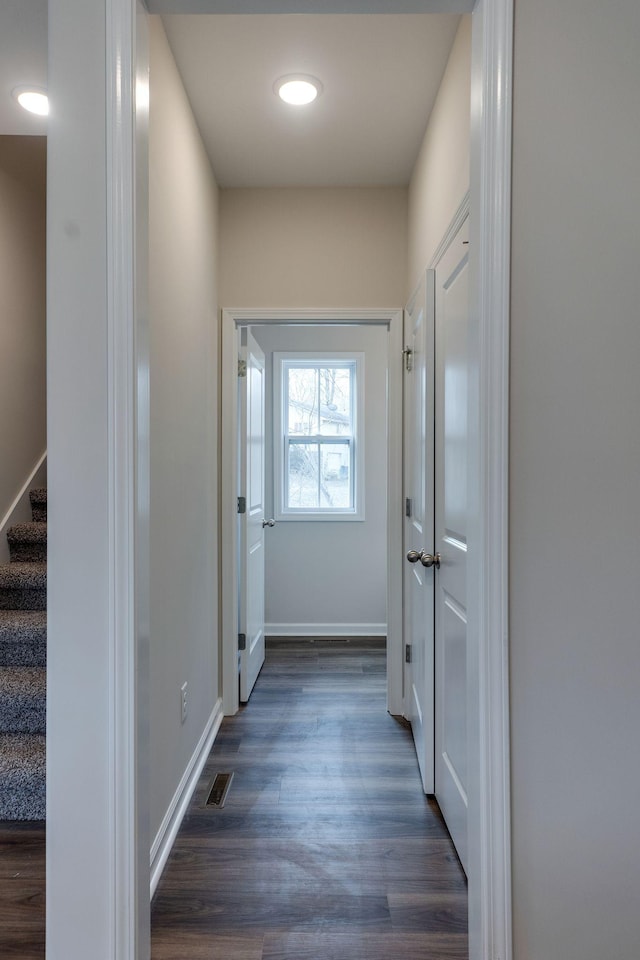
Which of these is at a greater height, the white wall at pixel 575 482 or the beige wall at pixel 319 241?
the beige wall at pixel 319 241

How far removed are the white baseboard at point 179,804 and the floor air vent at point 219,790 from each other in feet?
0.23

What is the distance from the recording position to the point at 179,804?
6.49 feet

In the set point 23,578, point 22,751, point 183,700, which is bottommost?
point 22,751

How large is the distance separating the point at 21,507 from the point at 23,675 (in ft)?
3.49

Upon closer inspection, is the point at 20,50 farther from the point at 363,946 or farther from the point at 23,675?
the point at 363,946

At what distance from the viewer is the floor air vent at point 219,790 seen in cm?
210

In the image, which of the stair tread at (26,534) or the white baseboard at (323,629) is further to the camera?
the white baseboard at (323,629)

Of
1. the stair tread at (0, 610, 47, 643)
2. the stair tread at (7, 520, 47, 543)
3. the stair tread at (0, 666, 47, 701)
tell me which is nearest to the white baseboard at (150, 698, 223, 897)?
the stair tread at (0, 666, 47, 701)

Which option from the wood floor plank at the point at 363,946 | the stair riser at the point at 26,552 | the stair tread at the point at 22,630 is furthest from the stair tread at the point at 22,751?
the wood floor plank at the point at 363,946

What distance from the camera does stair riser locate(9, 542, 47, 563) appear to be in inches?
110

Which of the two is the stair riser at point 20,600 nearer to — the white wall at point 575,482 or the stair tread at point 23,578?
the stair tread at point 23,578

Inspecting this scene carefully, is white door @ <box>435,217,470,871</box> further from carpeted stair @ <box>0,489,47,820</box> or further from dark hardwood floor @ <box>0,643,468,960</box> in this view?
carpeted stair @ <box>0,489,47,820</box>

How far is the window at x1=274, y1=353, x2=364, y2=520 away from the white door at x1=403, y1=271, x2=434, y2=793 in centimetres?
153

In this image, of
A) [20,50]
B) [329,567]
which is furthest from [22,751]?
[329,567]
